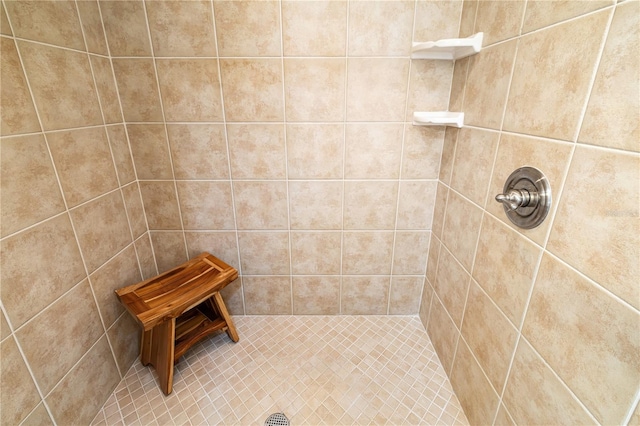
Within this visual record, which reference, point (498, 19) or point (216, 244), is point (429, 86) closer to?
point (498, 19)

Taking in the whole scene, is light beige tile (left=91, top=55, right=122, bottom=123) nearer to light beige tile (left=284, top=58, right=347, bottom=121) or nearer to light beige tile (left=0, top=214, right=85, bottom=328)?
light beige tile (left=0, top=214, right=85, bottom=328)

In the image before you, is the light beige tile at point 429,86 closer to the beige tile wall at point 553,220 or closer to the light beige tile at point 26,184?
the beige tile wall at point 553,220

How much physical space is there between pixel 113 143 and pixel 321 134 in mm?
842

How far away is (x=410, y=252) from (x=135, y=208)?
131cm

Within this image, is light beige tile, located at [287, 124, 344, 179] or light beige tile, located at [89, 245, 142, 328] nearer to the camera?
light beige tile, located at [89, 245, 142, 328]

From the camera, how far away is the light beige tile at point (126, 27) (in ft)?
3.39

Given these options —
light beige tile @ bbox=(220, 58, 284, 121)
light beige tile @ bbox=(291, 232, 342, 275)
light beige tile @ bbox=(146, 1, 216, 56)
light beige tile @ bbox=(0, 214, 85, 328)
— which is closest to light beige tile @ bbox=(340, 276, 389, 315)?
light beige tile @ bbox=(291, 232, 342, 275)

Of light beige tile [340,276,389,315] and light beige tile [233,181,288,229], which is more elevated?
light beige tile [233,181,288,229]

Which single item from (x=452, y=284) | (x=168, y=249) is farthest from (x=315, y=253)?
(x=168, y=249)

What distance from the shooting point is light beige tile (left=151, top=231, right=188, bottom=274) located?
1348mm

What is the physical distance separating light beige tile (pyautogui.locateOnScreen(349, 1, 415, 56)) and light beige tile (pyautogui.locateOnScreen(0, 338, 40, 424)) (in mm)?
1424

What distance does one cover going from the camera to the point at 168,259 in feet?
4.55

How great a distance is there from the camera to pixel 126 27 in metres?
1.06

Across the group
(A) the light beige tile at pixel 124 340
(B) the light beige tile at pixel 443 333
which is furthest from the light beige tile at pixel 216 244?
(B) the light beige tile at pixel 443 333
